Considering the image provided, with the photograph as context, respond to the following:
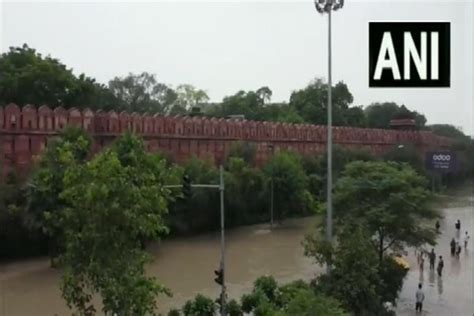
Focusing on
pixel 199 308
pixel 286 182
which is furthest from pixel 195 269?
pixel 286 182

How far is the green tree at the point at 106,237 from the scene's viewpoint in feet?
22.7

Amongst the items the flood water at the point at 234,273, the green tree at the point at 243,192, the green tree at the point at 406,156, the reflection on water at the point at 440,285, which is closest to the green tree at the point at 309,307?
the flood water at the point at 234,273

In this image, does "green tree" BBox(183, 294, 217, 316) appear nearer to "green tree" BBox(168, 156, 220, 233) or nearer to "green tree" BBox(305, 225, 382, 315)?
"green tree" BBox(305, 225, 382, 315)

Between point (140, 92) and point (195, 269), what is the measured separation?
31.3m

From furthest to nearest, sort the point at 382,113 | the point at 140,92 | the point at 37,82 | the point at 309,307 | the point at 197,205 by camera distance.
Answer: the point at 382,113
the point at 140,92
the point at 37,82
the point at 197,205
the point at 309,307

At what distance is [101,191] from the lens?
6.97m

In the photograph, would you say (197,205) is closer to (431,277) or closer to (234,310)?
(431,277)

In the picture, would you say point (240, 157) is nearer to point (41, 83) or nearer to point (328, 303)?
point (41, 83)

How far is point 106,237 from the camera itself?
22.9ft

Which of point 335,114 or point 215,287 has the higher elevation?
point 335,114

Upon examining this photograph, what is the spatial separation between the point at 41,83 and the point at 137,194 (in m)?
22.2

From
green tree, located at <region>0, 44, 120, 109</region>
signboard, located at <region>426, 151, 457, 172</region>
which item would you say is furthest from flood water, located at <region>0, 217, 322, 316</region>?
signboard, located at <region>426, 151, 457, 172</region>

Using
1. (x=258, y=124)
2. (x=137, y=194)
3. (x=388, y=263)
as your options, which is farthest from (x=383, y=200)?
(x=258, y=124)

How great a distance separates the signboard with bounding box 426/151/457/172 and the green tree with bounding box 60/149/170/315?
3398 cm
